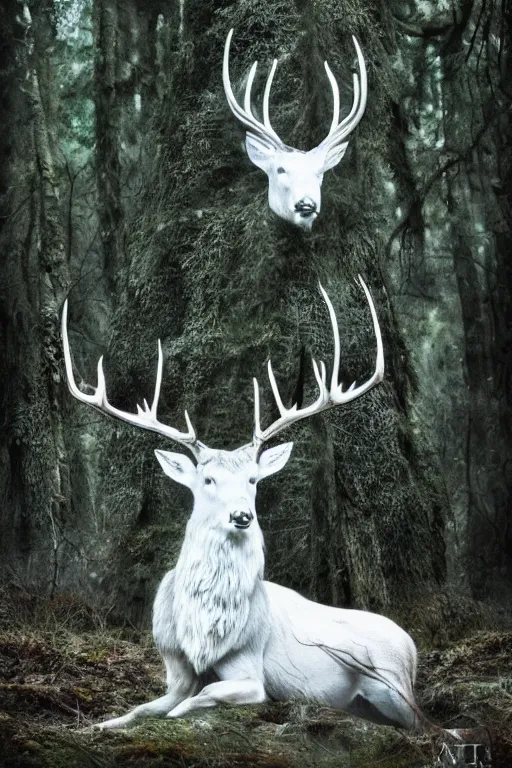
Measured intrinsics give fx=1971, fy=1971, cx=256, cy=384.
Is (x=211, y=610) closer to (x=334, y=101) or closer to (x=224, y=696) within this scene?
(x=224, y=696)

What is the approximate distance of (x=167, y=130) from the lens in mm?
12133

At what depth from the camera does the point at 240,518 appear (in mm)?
Answer: 9430

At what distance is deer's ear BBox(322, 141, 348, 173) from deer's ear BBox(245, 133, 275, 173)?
12.3 inches

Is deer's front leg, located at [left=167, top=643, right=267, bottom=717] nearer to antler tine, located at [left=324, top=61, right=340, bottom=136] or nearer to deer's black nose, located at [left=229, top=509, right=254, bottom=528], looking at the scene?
deer's black nose, located at [left=229, top=509, right=254, bottom=528]

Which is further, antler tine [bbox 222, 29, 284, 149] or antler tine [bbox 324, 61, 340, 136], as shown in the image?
antler tine [bbox 324, 61, 340, 136]

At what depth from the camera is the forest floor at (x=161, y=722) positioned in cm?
895

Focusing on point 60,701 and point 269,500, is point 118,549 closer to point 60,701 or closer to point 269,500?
point 269,500

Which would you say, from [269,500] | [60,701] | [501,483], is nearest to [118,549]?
[269,500]

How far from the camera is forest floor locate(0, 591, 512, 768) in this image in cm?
895

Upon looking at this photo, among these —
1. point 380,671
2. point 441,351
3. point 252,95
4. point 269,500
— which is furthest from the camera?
point 441,351

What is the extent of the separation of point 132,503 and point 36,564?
1212 millimetres

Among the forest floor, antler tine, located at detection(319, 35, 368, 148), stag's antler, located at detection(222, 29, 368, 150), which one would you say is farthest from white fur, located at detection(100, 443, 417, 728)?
antler tine, located at detection(319, 35, 368, 148)

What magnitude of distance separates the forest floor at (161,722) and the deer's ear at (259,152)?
109 inches

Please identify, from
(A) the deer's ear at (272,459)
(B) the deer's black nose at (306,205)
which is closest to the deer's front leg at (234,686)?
(A) the deer's ear at (272,459)
